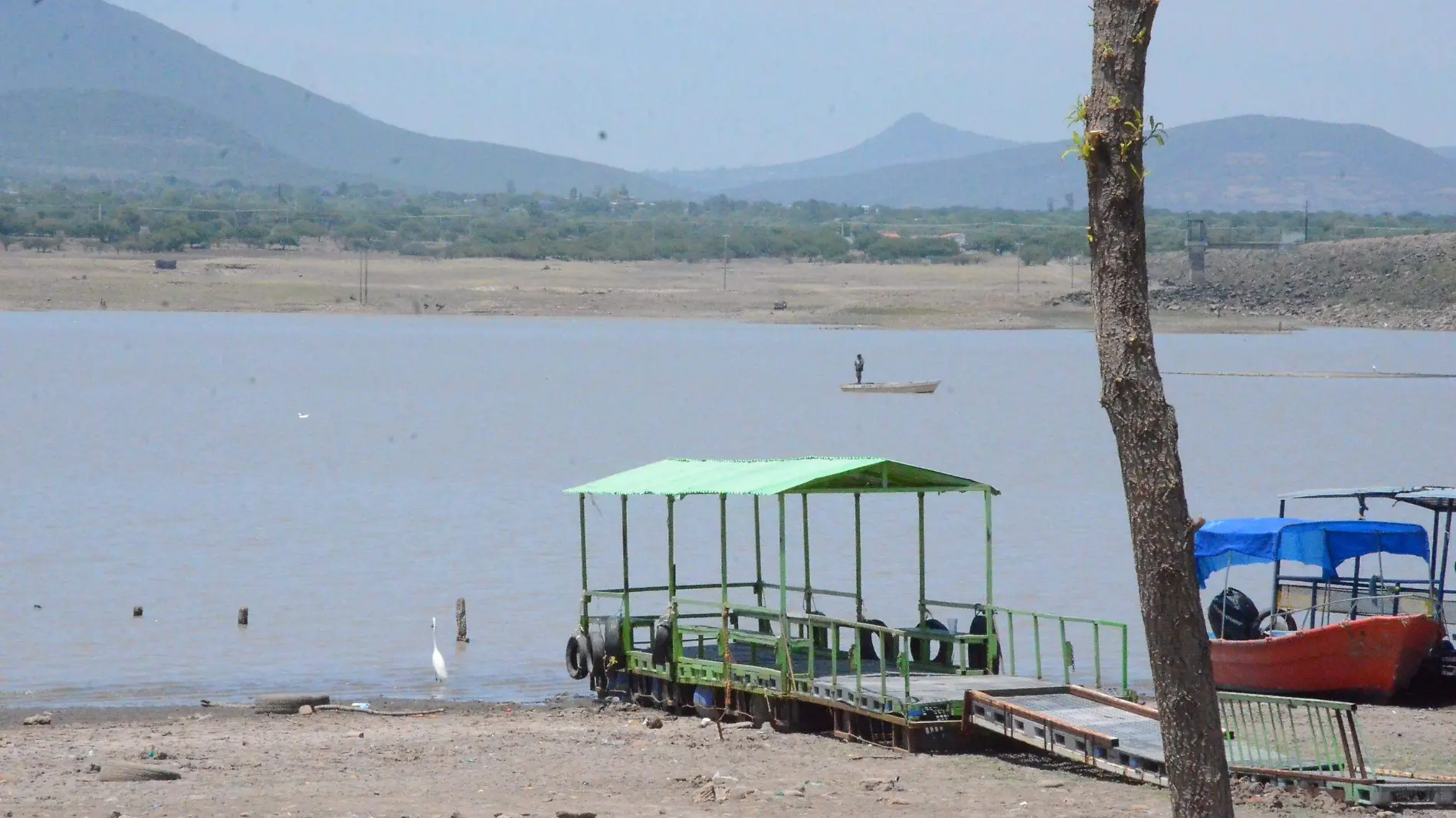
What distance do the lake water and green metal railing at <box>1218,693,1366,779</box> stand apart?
6442 mm

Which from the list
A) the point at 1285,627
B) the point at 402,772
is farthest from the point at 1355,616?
the point at 402,772

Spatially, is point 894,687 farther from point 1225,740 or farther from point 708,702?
point 1225,740

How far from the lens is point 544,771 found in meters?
13.5

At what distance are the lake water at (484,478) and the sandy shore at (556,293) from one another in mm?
10675

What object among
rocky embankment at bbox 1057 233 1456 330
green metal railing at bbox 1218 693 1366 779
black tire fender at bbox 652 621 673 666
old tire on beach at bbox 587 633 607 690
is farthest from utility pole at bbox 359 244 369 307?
green metal railing at bbox 1218 693 1366 779

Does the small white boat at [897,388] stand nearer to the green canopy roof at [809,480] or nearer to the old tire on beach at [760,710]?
the green canopy roof at [809,480]

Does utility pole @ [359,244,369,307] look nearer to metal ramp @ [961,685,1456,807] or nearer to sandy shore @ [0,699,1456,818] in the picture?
sandy shore @ [0,699,1456,818]

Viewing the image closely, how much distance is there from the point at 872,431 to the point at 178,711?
41.4 metres

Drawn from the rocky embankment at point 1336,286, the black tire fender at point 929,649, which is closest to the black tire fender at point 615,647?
the black tire fender at point 929,649

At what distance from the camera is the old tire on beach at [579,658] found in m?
18.2

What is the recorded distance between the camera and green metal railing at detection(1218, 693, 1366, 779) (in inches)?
470

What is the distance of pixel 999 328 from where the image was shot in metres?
115

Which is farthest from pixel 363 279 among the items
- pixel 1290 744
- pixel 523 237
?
pixel 1290 744

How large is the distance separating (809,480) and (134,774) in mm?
5011
